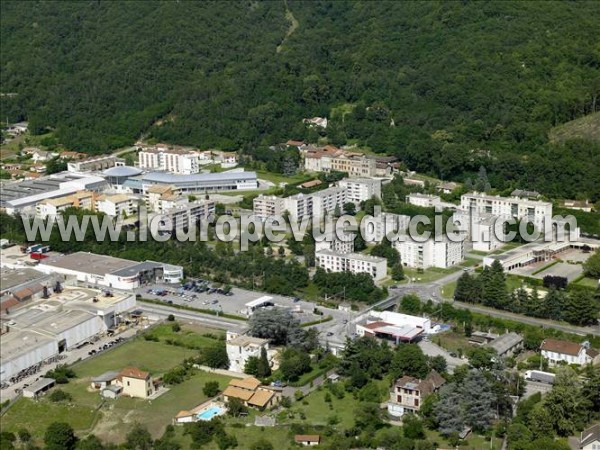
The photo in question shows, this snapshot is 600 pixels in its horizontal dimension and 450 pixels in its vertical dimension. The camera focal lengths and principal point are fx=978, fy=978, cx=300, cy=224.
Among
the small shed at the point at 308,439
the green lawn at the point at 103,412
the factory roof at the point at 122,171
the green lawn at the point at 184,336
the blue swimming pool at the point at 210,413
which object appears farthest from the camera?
the factory roof at the point at 122,171

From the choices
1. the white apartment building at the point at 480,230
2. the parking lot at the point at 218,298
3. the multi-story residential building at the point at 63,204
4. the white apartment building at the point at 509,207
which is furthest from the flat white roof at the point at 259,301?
the multi-story residential building at the point at 63,204

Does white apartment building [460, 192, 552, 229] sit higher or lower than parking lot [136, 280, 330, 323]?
higher

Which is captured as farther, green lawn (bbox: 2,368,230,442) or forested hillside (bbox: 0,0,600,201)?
forested hillside (bbox: 0,0,600,201)

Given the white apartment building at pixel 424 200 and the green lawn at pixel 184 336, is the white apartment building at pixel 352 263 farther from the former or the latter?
the white apartment building at pixel 424 200

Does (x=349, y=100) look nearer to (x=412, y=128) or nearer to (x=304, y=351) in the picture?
(x=412, y=128)

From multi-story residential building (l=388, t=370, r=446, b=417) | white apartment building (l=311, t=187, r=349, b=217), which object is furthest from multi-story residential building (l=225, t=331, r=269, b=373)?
white apartment building (l=311, t=187, r=349, b=217)

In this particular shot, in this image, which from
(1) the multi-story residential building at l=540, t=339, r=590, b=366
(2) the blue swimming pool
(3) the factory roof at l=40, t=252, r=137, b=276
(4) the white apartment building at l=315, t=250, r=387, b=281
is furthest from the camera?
(3) the factory roof at l=40, t=252, r=137, b=276

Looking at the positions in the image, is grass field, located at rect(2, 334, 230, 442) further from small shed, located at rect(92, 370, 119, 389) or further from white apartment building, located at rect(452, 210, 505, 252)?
white apartment building, located at rect(452, 210, 505, 252)

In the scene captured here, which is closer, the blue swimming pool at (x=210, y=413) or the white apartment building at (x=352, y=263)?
the blue swimming pool at (x=210, y=413)
